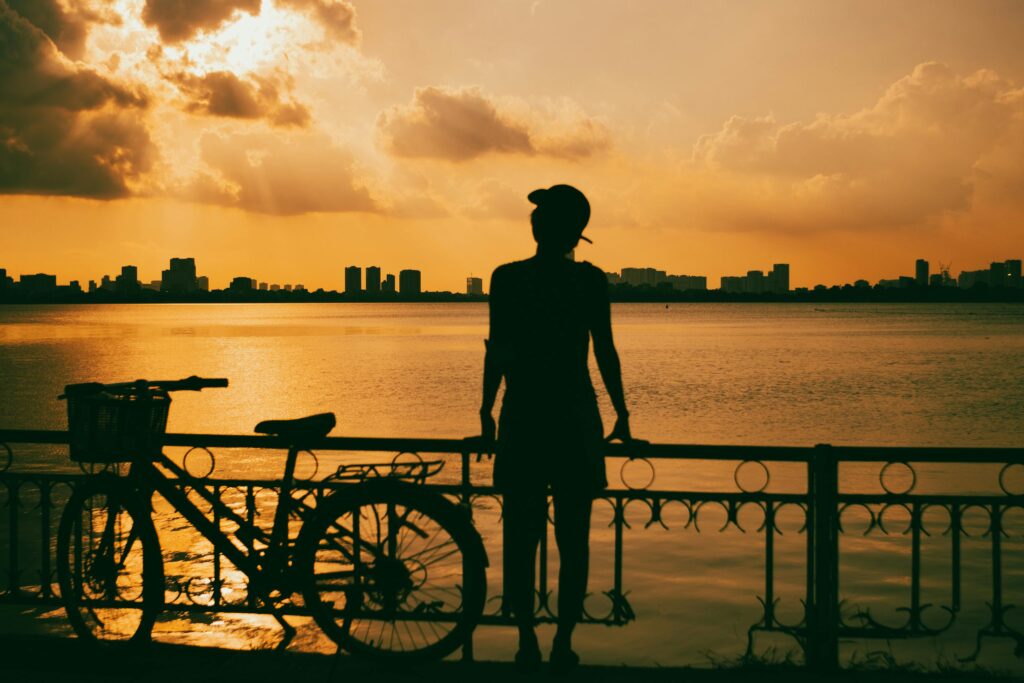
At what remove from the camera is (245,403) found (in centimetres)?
4088

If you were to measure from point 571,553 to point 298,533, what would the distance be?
1.35 m

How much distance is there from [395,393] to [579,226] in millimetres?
39701

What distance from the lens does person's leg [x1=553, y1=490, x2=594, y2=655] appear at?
422 centimetres

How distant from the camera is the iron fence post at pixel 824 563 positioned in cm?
452

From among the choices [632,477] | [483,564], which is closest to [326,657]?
[483,564]

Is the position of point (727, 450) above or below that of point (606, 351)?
below

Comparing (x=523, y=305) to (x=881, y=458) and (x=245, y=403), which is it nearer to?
(x=881, y=458)

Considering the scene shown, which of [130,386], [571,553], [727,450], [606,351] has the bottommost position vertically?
[571,553]

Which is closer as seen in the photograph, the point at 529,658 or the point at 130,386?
the point at 529,658

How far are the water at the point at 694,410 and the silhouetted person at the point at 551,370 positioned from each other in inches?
187

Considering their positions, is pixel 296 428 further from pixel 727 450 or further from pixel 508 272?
pixel 727 450

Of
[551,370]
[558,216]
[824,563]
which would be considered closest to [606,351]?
[551,370]

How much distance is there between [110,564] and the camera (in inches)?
188

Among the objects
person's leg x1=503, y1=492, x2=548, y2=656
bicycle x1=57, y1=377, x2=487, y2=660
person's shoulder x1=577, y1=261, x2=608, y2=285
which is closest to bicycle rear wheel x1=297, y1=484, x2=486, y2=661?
bicycle x1=57, y1=377, x2=487, y2=660
